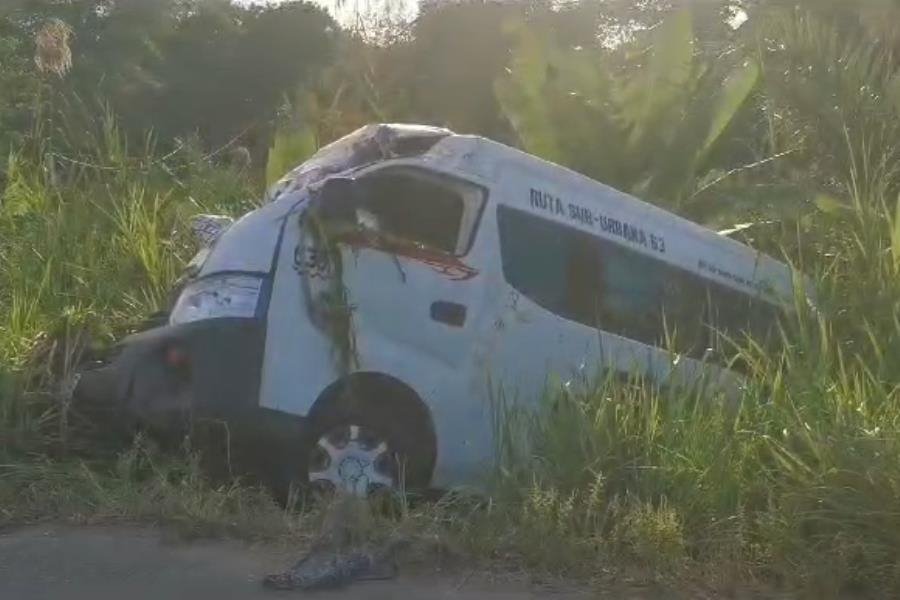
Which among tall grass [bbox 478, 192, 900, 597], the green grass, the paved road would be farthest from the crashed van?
the paved road

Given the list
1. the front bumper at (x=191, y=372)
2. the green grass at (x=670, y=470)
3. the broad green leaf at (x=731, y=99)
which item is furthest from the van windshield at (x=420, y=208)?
the broad green leaf at (x=731, y=99)

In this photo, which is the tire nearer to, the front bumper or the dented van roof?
the front bumper

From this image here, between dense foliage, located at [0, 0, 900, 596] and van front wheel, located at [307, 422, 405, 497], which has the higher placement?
dense foliage, located at [0, 0, 900, 596]

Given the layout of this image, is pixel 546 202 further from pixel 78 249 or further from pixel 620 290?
pixel 78 249

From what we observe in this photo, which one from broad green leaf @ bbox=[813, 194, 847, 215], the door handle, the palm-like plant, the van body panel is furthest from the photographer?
the palm-like plant

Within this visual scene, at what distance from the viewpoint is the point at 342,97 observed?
15180 mm

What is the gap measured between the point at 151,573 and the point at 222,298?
1.97 m

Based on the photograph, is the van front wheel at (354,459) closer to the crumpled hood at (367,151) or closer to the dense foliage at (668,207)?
the dense foliage at (668,207)

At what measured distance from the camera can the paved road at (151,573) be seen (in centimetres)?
504

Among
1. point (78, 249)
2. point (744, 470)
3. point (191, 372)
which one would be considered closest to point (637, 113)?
point (78, 249)

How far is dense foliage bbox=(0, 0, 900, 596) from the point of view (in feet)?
17.3

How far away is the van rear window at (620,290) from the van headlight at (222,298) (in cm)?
130

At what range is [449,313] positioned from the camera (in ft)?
23.6

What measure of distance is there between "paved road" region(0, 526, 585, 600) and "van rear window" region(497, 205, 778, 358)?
2.45m
